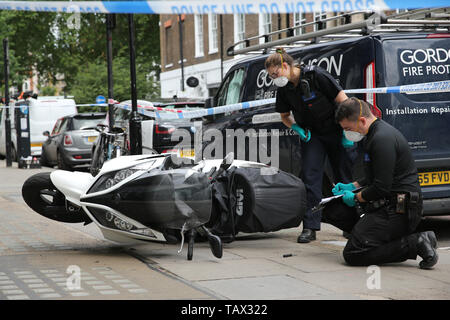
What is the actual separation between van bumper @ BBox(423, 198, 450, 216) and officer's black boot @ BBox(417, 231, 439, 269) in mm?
1545

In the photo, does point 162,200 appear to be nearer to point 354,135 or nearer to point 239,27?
point 354,135

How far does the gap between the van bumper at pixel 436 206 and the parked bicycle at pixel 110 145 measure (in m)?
6.62

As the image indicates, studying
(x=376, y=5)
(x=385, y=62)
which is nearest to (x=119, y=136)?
(x=385, y=62)

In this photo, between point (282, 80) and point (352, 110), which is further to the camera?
point (282, 80)

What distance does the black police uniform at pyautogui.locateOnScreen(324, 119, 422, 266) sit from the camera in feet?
18.9

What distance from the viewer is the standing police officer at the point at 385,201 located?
5758 millimetres

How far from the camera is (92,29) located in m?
49.0

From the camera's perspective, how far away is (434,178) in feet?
24.6

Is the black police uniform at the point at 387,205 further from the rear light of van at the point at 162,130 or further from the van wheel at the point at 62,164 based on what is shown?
the van wheel at the point at 62,164

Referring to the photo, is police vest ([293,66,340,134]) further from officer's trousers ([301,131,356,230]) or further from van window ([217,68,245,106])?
van window ([217,68,245,106])

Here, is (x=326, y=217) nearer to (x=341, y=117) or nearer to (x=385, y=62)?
(x=341, y=117)

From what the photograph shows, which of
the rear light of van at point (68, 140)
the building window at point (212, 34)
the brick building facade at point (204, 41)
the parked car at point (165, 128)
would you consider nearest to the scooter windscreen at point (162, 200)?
the parked car at point (165, 128)

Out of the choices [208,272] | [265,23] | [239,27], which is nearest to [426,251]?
[208,272]

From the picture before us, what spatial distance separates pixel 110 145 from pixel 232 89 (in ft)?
13.3
